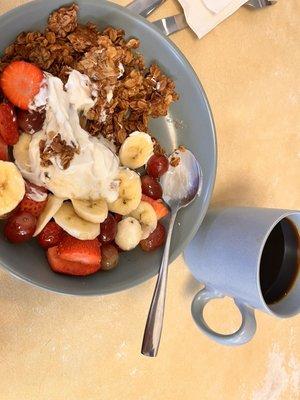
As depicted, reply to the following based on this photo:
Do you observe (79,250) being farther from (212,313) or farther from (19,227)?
(212,313)

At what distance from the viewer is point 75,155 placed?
2.83 ft

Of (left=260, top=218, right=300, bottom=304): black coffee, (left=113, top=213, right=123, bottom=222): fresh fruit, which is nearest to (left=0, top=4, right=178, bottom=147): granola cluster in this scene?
(left=113, top=213, right=123, bottom=222): fresh fruit

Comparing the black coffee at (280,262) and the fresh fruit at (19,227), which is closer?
the fresh fruit at (19,227)

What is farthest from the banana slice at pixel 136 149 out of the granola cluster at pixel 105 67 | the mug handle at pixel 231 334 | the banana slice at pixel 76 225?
the mug handle at pixel 231 334

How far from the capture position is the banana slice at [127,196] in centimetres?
89

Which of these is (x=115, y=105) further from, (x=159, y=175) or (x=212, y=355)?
(x=212, y=355)

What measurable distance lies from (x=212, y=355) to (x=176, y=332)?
96 mm

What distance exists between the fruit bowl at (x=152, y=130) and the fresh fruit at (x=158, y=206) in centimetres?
3

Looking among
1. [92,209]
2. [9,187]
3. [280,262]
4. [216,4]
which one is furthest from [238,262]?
[216,4]

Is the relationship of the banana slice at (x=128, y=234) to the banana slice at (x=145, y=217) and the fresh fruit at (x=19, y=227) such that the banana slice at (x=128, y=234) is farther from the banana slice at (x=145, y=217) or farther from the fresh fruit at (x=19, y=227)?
the fresh fruit at (x=19, y=227)

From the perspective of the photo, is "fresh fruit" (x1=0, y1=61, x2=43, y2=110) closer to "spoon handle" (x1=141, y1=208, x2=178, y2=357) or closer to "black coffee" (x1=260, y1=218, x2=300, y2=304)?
"spoon handle" (x1=141, y1=208, x2=178, y2=357)

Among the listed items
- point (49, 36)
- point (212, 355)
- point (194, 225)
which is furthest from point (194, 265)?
point (49, 36)

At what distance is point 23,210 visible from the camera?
0.83 meters

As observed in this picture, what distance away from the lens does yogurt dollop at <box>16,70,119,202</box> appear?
2.77 ft
